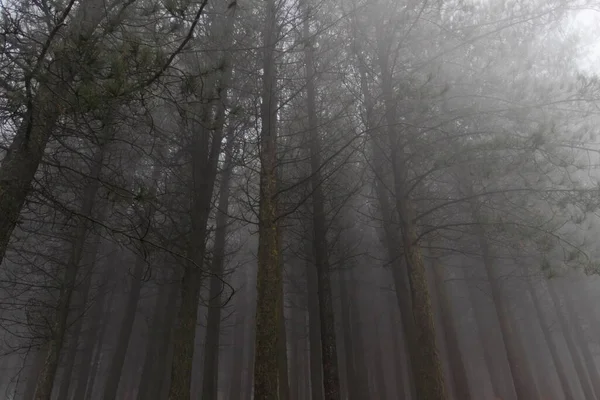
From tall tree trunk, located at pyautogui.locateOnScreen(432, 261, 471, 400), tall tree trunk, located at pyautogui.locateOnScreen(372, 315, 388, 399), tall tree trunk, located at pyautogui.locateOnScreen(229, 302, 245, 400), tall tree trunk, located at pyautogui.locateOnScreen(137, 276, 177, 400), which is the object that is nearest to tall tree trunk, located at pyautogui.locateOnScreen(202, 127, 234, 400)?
tall tree trunk, located at pyautogui.locateOnScreen(137, 276, 177, 400)

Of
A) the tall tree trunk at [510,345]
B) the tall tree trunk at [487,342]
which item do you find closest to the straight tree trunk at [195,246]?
the tall tree trunk at [510,345]

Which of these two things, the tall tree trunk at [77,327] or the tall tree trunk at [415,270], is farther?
the tall tree trunk at [77,327]

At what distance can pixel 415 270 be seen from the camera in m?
6.69

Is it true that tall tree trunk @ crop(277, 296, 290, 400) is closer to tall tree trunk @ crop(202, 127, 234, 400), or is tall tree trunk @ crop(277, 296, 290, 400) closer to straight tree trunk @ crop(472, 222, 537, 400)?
tall tree trunk @ crop(202, 127, 234, 400)

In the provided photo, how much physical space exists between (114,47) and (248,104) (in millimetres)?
4220

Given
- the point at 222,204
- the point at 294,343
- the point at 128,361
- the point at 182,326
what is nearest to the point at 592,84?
the point at 182,326

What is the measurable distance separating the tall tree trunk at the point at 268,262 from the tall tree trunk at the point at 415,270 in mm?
1852

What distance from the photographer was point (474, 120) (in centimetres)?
923

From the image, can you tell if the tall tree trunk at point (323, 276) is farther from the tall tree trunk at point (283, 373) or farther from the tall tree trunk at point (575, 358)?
the tall tree trunk at point (575, 358)

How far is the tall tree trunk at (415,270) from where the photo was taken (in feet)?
19.7

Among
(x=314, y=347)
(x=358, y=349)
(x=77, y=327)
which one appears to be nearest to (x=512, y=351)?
(x=358, y=349)

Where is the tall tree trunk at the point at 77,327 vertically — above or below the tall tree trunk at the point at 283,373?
above

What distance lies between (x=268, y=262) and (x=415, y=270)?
251 centimetres

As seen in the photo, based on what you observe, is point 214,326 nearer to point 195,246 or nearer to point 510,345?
point 195,246
